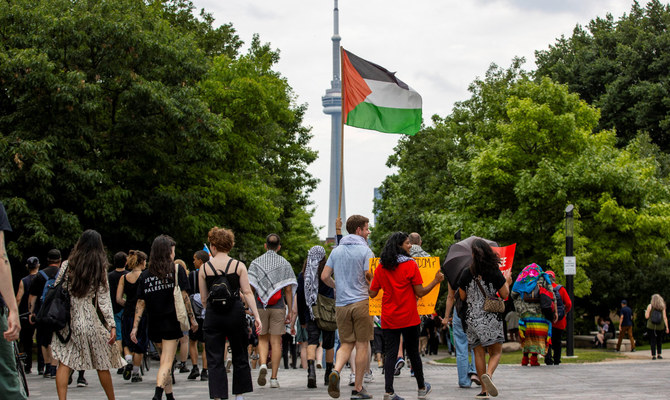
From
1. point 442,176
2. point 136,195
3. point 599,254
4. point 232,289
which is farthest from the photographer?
point 442,176

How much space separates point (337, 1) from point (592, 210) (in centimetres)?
2766

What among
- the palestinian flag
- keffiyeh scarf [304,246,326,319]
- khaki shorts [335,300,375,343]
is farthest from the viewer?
the palestinian flag

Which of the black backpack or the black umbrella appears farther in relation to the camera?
the black umbrella

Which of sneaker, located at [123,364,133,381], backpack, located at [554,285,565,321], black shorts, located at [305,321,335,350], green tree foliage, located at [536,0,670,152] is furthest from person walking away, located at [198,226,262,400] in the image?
green tree foliage, located at [536,0,670,152]

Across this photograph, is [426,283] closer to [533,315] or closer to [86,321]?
[533,315]

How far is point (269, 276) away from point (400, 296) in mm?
2617

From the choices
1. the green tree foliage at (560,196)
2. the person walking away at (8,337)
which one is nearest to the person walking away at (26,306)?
the person walking away at (8,337)

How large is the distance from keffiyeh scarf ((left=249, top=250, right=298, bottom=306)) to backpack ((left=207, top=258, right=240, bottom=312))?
2637 mm

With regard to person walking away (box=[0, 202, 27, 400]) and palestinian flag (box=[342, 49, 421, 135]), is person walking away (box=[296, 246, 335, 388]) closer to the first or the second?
palestinian flag (box=[342, 49, 421, 135])

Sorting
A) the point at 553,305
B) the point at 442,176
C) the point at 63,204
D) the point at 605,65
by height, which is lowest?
the point at 553,305

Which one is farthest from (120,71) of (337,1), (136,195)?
(337,1)

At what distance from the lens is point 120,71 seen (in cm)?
2453

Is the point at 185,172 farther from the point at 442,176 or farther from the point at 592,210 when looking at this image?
the point at 442,176

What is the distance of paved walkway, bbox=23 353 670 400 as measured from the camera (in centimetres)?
1002
